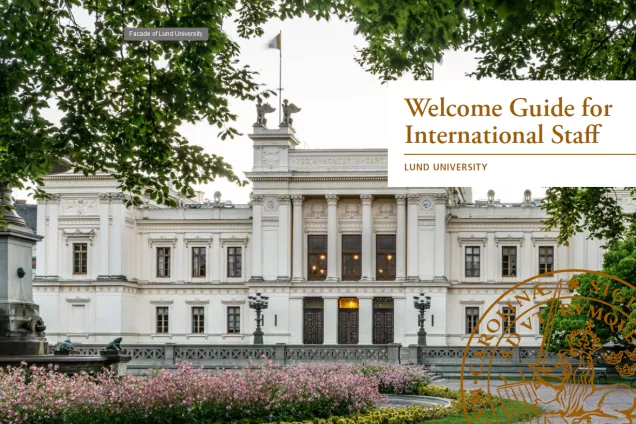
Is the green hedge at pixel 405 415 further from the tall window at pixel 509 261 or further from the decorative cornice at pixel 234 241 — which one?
the decorative cornice at pixel 234 241

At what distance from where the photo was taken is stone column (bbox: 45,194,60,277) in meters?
59.7

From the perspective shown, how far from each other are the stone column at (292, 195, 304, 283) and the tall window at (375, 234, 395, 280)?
457cm

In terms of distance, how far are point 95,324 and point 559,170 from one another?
52.5 m

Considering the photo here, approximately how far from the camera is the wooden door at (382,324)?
58562mm

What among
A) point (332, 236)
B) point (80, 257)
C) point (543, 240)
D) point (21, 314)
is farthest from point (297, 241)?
point (21, 314)

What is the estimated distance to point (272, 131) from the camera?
→ 59188 mm

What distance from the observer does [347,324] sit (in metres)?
58.7

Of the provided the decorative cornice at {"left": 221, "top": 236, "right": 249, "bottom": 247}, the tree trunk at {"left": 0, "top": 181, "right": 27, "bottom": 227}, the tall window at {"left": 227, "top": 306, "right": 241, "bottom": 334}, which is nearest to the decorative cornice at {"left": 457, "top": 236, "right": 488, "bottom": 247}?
the decorative cornice at {"left": 221, "top": 236, "right": 249, "bottom": 247}

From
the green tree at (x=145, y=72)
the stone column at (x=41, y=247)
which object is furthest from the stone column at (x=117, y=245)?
the green tree at (x=145, y=72)

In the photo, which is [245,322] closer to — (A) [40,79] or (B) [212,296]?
(B) [212,296]

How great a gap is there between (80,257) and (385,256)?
60.8 feet

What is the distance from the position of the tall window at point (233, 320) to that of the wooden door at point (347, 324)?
6296 mm

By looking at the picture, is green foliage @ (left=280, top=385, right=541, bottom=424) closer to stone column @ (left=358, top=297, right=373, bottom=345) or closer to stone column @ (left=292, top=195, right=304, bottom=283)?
stone column @ (left=358, top=297, right=373, bottom=345)

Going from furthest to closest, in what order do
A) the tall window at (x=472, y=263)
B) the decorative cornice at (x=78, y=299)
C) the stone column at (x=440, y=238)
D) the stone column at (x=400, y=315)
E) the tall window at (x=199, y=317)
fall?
1. the tall window at (x=199, y=317)
2. the decorative cornice at (x=78, y=299)
3. the tall window at (x=472, y=263)
4. the stone column at (x=400, y=315)
5. the stone column at (x=440, y=238)
